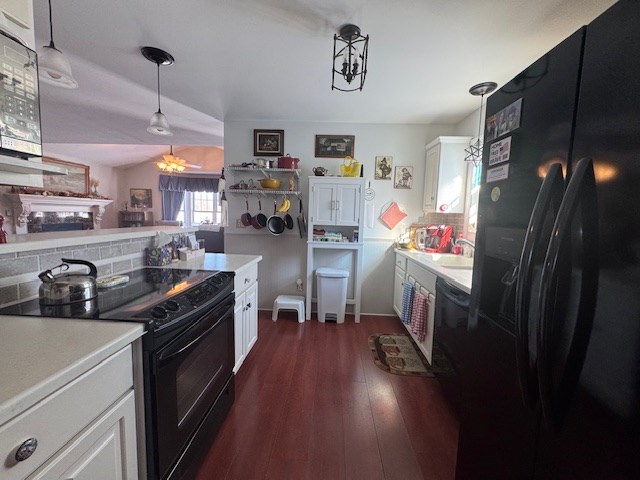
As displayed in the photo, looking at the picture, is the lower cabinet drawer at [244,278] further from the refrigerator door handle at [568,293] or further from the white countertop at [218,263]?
the refrigerator door handle at [568,293]

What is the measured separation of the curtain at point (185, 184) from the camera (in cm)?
792

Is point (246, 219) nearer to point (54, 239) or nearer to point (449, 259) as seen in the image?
point (54, 239)

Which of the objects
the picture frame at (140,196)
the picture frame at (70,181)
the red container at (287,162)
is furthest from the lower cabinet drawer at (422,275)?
the picture frame at (140,196)

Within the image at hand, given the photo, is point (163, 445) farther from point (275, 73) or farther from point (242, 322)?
point (275, 73)

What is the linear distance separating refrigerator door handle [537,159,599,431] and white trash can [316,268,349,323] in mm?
2402

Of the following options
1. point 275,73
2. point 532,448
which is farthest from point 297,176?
point 532,448

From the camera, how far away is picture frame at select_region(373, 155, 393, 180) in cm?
322

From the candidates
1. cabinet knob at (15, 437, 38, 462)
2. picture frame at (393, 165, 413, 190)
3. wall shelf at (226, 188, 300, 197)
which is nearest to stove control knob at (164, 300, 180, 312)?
cabinet knob at (15, 437, 38, 462)

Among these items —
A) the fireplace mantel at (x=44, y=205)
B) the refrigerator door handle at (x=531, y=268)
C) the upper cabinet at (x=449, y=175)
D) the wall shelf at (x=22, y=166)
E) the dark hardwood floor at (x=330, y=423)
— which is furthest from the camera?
the fireplace mantel at (x=44, y=205)

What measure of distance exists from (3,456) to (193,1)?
1958mm

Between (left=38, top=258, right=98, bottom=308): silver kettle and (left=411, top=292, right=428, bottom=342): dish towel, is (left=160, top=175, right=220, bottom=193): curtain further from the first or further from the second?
(left=38, top=258, right=98, bottom=308): silver kettle

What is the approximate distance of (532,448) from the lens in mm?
695

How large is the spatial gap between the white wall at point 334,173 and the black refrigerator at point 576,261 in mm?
2464

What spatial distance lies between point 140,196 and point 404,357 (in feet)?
29.6
